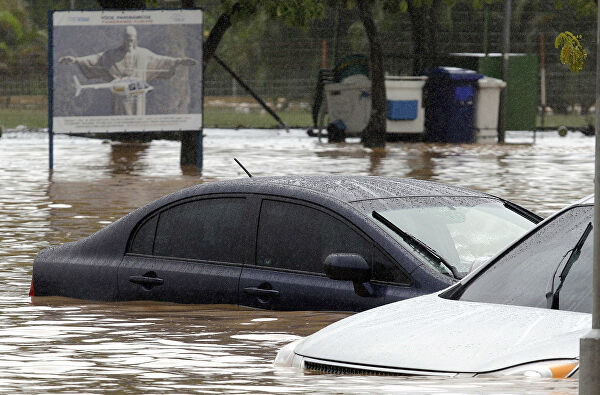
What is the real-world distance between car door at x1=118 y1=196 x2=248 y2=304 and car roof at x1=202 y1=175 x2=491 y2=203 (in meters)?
0.17

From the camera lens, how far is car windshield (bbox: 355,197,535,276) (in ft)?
26.0

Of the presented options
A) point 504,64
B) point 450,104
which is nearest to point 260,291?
point 450,104

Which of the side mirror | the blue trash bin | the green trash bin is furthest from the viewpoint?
the green trash bin

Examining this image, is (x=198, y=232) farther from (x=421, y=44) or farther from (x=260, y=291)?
(x=421, y=44)

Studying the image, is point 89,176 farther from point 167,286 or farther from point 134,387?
point 134,387

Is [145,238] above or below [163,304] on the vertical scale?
above

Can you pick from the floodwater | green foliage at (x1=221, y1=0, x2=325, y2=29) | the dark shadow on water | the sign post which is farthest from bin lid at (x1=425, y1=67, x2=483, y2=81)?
the sign post

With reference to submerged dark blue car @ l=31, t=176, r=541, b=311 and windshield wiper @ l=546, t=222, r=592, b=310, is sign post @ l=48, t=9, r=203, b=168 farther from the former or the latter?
windshield wiper @ l=546, t=222, r=592, b=310

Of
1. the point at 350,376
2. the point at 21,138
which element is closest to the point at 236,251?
the point at 350,376

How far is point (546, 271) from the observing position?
630 cm

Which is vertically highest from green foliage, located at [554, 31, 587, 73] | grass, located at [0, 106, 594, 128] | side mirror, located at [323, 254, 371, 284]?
green foliage, located at [554, 31, 587, 73]

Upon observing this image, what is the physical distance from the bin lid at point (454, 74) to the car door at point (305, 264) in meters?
26.6

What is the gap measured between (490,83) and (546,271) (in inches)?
1138

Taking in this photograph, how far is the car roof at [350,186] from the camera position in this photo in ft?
27.5
